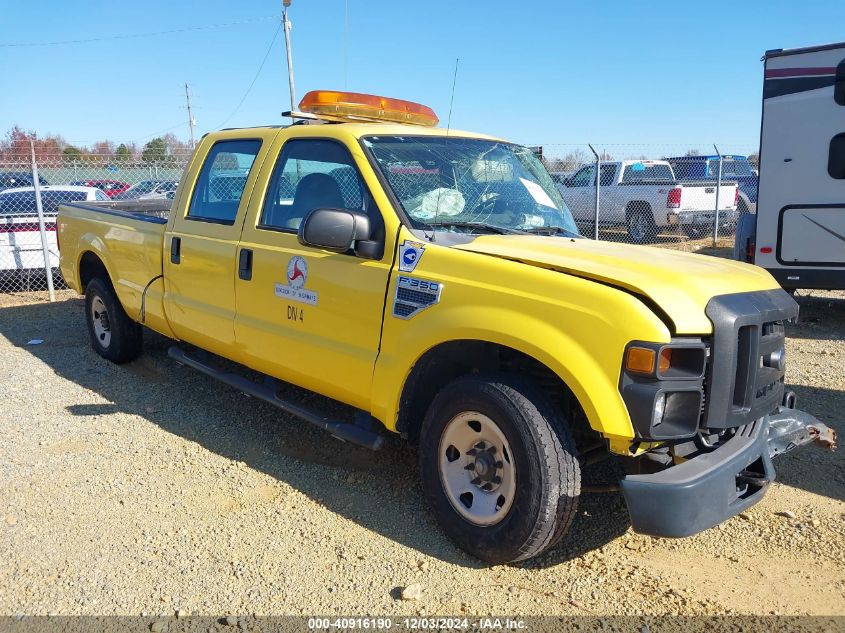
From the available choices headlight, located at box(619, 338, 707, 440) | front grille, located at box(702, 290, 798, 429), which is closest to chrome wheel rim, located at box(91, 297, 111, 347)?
headlight, located at box(619, 338, 707, 440)

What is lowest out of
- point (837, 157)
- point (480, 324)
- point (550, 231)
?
point (480, 324)

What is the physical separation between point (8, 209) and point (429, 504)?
10339mm

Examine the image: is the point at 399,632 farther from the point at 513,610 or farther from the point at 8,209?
the point at 8,209

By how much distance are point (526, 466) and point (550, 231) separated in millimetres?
1534

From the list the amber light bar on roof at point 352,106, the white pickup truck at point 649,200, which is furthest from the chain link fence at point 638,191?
the amber light bar on roof at point 352,106

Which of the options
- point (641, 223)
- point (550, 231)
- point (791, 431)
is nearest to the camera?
point (791, 431)

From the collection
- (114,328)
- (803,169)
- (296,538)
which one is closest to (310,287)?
(296,538)

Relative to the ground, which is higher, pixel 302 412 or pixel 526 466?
pixel 526 466

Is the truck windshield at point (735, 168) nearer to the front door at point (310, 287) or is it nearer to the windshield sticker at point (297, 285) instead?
the front door at point (310, 287)

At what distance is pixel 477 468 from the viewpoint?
3.24 metres

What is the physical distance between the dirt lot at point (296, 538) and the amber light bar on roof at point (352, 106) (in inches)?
84.2

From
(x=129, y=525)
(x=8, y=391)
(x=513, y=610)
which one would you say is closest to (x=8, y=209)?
(x=8, y=391)

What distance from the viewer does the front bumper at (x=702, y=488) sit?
2768 mm

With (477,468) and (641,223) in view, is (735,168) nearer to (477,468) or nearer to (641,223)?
(641,223)
